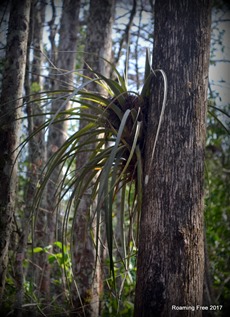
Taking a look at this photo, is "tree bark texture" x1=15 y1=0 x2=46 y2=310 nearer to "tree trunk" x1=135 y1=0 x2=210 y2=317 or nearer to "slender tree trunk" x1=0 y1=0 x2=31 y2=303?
"slender tree trunk" x1=0 y1=0 x2=31 y2=303

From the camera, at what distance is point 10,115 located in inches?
78.5

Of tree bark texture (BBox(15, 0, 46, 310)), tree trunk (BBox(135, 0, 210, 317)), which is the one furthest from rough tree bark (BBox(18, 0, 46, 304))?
tree trunk (BBox(135, 0, 210, 317))

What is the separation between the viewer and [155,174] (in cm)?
133

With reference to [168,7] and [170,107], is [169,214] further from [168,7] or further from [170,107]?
[168,7]

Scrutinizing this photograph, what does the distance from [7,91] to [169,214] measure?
48.7 inches

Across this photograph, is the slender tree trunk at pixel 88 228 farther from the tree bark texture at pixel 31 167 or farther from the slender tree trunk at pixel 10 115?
the slender tree trunk at pixel 10 115

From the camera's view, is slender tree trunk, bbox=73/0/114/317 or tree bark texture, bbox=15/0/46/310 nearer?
tree bark texture, bbox=15/0/46/310

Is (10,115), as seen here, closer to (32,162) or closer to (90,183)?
(90,183)

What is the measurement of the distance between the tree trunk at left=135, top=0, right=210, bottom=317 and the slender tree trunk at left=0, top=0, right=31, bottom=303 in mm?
793

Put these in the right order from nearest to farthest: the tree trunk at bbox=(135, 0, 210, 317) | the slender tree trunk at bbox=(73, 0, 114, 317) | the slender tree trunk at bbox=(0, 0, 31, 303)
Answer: the tree trunk at bbox=(135, 0, 210, 317), the slender tree trunk at bbox=(0, 0, 31, 303), the slender tree trunk at bbox=(73, 0, 114, 317)

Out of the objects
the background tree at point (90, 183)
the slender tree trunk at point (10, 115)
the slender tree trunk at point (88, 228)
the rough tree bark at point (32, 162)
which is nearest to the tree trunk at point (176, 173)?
the background tree at point (90, 183)

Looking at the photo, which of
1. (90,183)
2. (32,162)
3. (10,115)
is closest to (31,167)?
(32,162)

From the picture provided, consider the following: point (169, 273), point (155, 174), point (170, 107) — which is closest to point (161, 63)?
point (170, 107)

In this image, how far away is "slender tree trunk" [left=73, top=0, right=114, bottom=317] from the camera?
2.64 m
